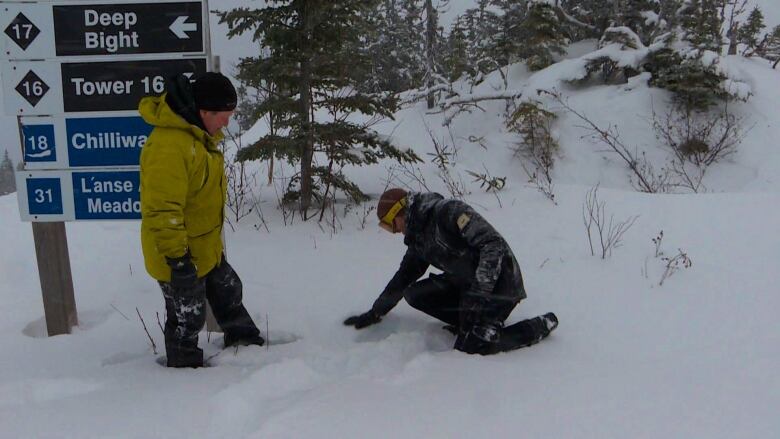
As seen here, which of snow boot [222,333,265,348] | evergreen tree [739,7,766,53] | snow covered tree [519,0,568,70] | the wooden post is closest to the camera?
snow boot [222,333,265,348]

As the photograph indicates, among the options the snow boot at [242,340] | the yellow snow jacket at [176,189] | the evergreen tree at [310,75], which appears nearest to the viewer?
the yellow snow jacket at [176,189]

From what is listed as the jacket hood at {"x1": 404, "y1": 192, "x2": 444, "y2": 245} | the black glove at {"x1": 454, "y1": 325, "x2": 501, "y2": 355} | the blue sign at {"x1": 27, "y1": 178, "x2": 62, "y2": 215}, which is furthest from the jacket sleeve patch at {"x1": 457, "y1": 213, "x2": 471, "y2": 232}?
the blue sign at {"x1": 27, "y1": 178, "x2": 62, "y2": 215}

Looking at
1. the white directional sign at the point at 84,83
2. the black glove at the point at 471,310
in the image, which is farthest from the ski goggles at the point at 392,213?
the white directional sign at the point at 84,83

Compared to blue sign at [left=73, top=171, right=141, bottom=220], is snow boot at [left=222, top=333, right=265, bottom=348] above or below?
below

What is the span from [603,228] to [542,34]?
13.9 m

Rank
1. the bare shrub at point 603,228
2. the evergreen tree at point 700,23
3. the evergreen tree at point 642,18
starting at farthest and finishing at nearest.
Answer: the evergreen tree at point 642,18
the evergreen tree at point 700,23
the bare shrub at point 603,228

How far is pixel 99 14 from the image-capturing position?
3.39 meters

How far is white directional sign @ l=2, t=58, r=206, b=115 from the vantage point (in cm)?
343

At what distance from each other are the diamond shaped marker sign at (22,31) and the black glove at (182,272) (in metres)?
1.91

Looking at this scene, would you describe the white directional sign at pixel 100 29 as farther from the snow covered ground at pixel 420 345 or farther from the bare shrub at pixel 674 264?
the bare shrub at pixel 674 264

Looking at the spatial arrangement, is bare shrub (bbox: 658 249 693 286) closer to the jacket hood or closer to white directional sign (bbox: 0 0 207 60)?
the jacket hood

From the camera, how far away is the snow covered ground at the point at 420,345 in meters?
2.46

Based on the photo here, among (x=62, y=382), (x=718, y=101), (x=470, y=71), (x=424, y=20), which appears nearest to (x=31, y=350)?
(x=62, y=382)

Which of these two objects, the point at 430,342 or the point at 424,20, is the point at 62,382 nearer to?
the point at 430,342
